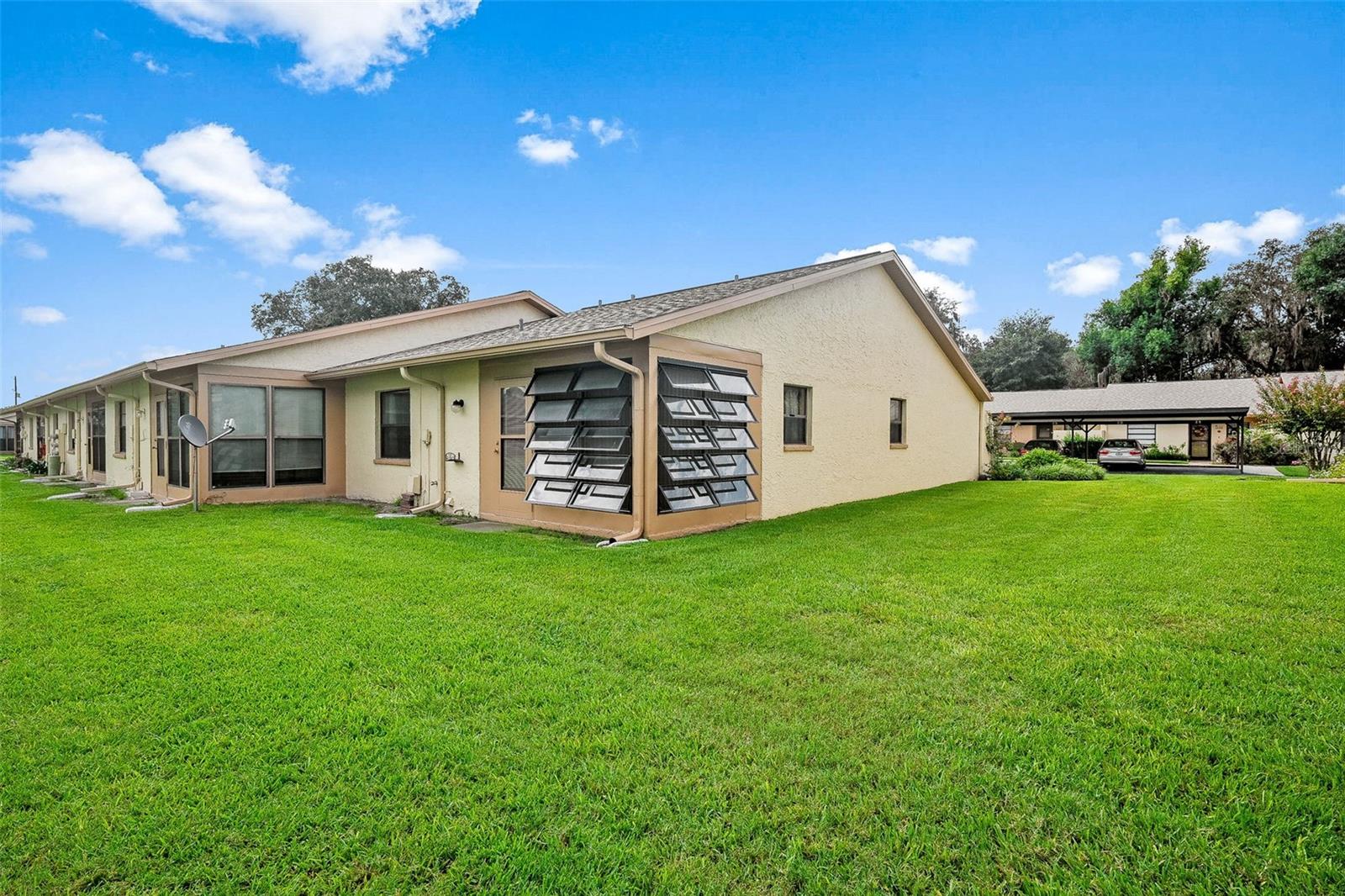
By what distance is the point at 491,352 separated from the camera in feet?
28.0

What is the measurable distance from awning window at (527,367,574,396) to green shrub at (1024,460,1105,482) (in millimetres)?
14227

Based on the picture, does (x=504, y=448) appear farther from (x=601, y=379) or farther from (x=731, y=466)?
(x=731, y=466)

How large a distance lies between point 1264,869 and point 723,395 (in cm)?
682

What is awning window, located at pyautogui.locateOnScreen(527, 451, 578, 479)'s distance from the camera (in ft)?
26.6

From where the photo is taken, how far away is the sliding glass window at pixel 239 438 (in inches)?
426

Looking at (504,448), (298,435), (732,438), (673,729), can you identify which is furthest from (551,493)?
(298,435)


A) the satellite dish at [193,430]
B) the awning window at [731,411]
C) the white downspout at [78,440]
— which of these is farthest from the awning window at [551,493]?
the white downspout at [78,440]

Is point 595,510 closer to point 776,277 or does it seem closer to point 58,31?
point 776,277

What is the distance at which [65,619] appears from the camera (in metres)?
4.23

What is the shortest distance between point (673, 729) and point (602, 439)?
17.6 ft

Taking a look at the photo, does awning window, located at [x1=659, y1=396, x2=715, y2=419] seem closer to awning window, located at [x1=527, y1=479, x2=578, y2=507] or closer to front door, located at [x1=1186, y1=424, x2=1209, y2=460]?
awning window, located at [x1=527, y1=479, x2=578, y2=507]

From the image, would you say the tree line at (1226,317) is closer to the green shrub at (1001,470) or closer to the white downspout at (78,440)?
the green shrub at (1001,470)

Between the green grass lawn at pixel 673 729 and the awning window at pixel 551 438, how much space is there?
2.66 metres

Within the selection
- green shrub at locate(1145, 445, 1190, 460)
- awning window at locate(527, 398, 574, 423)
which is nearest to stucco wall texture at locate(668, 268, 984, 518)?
awning window at locate(527, 398, 574, 423)
